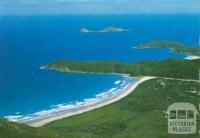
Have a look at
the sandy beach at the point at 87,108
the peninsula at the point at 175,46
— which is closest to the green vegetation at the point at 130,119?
the sandy beach at the point at 87,108

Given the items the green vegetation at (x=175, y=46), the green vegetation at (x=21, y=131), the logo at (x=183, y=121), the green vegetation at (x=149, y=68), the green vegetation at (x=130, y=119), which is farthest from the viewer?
the green vegetation at (x=175, y=46)

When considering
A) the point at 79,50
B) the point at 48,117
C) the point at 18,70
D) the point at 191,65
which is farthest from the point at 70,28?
the point at 191,65

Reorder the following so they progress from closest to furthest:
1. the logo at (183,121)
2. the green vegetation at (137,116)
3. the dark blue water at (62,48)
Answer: the logo at (183,121)
the green vegetation at (137,116)
the dark blue water at (62,48)

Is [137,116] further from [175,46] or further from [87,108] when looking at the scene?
[175,46]

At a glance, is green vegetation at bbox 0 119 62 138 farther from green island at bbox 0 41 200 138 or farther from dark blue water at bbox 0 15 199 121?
dark blue water at bbox 0 15 199 121

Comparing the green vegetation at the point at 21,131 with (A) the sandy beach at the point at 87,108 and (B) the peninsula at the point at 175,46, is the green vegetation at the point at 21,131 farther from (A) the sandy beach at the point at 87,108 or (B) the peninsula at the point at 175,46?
(B) the peninsula at the point at 175,46

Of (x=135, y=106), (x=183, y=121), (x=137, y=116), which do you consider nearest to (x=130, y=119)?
(x=137, y=116)

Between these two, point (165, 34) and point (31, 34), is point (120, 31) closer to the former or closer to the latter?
point (165, 34)
